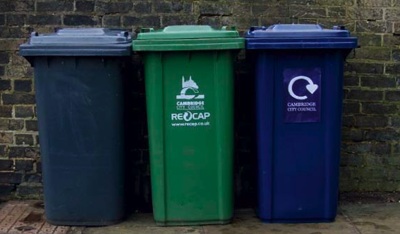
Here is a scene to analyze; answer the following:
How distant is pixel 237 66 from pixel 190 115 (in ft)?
3.21

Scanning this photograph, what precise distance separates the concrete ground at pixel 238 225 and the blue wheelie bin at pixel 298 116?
0.44 ft

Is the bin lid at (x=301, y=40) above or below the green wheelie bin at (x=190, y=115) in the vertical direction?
above

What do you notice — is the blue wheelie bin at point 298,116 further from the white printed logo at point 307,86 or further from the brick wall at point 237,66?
the brick wall at point 237,66

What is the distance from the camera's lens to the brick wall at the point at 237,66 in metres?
6.12

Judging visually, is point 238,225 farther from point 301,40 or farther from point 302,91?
point 301,40

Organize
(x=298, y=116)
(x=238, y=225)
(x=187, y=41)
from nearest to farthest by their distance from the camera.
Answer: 1. (x=187, y=41)
2. (x=298, y=116)
3. (x=238, y=225)

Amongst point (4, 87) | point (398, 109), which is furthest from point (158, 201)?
point (398, 109)

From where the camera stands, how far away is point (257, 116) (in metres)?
5.36

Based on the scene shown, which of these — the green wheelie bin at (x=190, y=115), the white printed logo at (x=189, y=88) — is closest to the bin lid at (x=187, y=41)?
the green wheelie bin at (x=190, y=115)

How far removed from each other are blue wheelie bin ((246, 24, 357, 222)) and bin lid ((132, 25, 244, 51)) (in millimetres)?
165

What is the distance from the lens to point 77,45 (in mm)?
5184

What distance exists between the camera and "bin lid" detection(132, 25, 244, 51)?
514cm

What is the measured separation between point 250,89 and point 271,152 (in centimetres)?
80

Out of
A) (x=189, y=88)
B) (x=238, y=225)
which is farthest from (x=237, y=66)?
(x=238, y=225)
